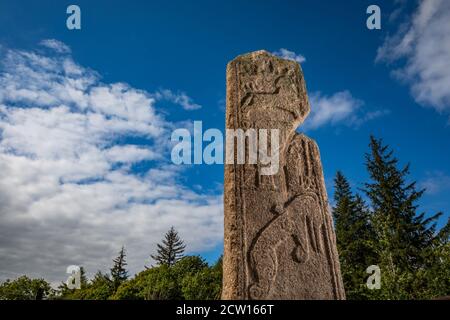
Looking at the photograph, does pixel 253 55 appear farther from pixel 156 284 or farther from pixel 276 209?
pixel 156 284

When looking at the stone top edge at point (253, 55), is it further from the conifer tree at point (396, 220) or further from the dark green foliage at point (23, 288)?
the dark green foliage at point (23, 288)

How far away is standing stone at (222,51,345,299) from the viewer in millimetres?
4027

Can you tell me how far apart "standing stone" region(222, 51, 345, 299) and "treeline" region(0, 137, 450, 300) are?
696 cm

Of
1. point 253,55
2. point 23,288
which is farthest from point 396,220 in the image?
point 23,288

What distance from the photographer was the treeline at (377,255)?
17719 millimetres

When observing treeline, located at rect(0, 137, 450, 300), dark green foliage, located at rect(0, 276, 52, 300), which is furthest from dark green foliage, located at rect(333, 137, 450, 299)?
dark green foliage, located at rect(0, 276, 52, 300)

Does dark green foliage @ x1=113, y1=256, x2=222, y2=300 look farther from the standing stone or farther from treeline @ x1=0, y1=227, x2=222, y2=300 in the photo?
the standing stone

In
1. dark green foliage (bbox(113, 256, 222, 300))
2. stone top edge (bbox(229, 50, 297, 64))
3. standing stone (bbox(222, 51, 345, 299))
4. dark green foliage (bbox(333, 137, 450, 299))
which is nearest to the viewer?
standing stone (bbox(222, 51, 345, 299))

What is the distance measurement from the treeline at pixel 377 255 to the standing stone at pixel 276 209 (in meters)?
6.96

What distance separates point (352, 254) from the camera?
29.6 m

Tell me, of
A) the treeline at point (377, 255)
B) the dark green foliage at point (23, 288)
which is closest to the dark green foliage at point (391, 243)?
the treeline at point (377, 255)
